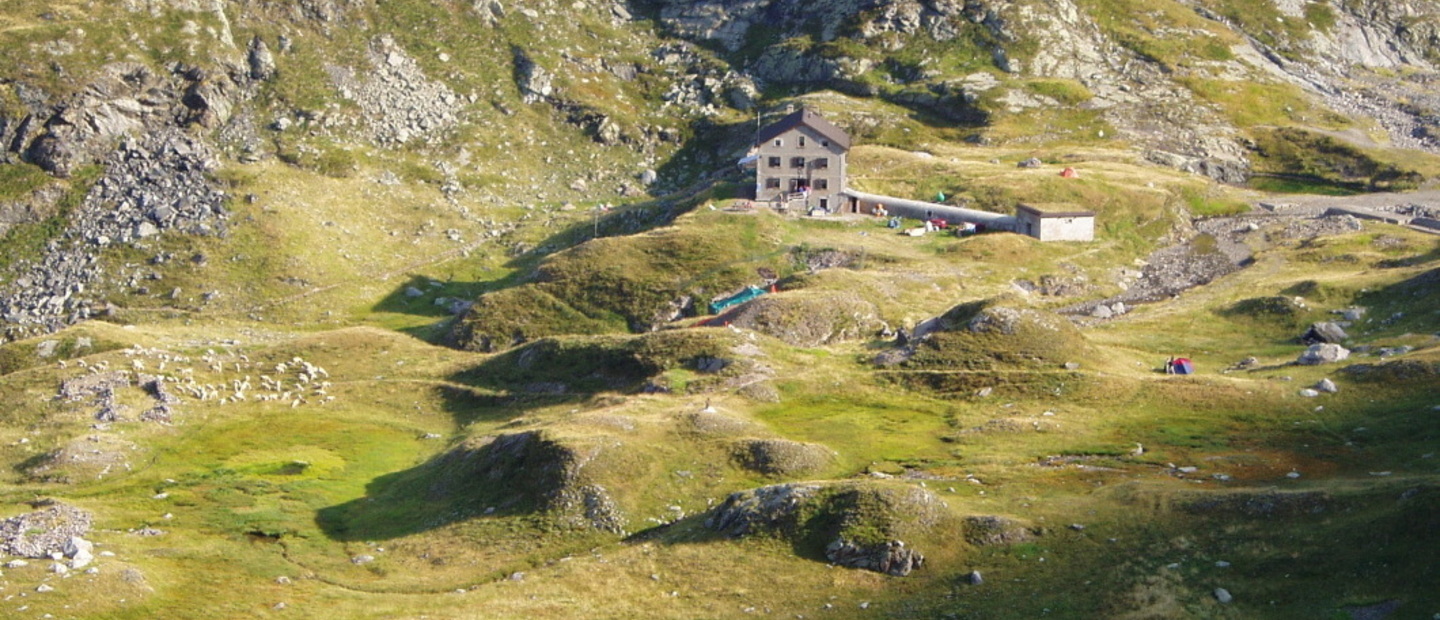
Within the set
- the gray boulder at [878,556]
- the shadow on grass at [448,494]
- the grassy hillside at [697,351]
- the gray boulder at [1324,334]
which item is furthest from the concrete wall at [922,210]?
the gray boulder at [878,556]

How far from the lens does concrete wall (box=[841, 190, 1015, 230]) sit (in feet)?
437

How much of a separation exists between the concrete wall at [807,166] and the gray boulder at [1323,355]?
2528 inches

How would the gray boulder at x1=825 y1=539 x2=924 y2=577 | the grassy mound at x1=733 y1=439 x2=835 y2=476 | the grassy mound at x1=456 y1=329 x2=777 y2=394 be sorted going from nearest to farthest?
the gray boulder at x1=825 y1=539 x2=924 y2=577
the grassy mound at x1=733 y1=439 x2=835 y2=476
the grassy mound at x1=456 y1=329 x2=777 y2=394

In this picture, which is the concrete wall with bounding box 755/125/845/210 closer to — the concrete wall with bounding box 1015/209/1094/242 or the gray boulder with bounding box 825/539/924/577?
the concrete wall with bounding box 1015/209/1094/242

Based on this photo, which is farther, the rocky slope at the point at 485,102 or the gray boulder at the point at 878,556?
the rocky slope at the point at 485,102

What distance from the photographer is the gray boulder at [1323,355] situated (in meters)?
81.6

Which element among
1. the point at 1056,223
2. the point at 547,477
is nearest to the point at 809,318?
the point at 547,477

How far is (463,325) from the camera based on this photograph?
12012 centimetres

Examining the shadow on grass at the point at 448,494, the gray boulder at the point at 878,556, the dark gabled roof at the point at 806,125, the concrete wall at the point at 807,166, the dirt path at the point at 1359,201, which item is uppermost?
the dark gabled roof at the point at 806,125

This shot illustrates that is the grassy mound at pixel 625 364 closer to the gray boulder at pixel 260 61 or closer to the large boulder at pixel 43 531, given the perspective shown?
the large boulder at pixel 43 531

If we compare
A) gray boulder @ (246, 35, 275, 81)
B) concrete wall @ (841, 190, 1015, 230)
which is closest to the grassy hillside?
gray boulder @ (246, 35, 275, 81)

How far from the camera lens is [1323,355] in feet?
269

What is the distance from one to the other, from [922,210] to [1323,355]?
195 feet

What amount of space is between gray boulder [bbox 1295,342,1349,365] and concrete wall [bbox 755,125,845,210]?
64217mm
